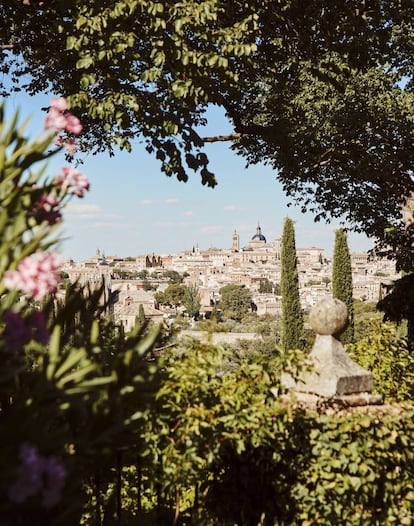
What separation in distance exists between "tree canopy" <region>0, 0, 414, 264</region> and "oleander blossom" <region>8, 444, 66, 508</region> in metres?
5.13

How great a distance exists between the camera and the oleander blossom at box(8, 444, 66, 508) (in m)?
1.92

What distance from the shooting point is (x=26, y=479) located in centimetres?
193

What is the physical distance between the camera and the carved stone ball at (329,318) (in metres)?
4.35

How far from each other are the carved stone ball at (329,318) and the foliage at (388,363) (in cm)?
126

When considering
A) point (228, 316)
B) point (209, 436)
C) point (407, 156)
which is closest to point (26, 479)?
point (209, 436)

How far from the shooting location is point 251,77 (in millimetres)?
8070

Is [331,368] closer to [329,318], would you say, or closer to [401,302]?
[329,318]

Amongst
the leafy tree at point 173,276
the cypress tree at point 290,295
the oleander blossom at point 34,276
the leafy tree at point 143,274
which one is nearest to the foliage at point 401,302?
the oleander blossom at point 34,276

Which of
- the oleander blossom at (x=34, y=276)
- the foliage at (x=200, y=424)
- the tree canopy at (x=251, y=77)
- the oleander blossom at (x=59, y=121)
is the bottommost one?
the foliage at (x=200, y=424)

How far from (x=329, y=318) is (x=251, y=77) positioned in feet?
16.4

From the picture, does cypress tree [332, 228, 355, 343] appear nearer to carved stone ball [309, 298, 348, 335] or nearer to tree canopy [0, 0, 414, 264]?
tree canopy [0, 0, 414, 264]

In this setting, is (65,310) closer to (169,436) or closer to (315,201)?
(169,436)

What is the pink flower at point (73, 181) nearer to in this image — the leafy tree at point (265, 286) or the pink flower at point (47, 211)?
the pink flower at point (47, 211)

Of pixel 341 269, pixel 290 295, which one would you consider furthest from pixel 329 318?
pixel 290 295
